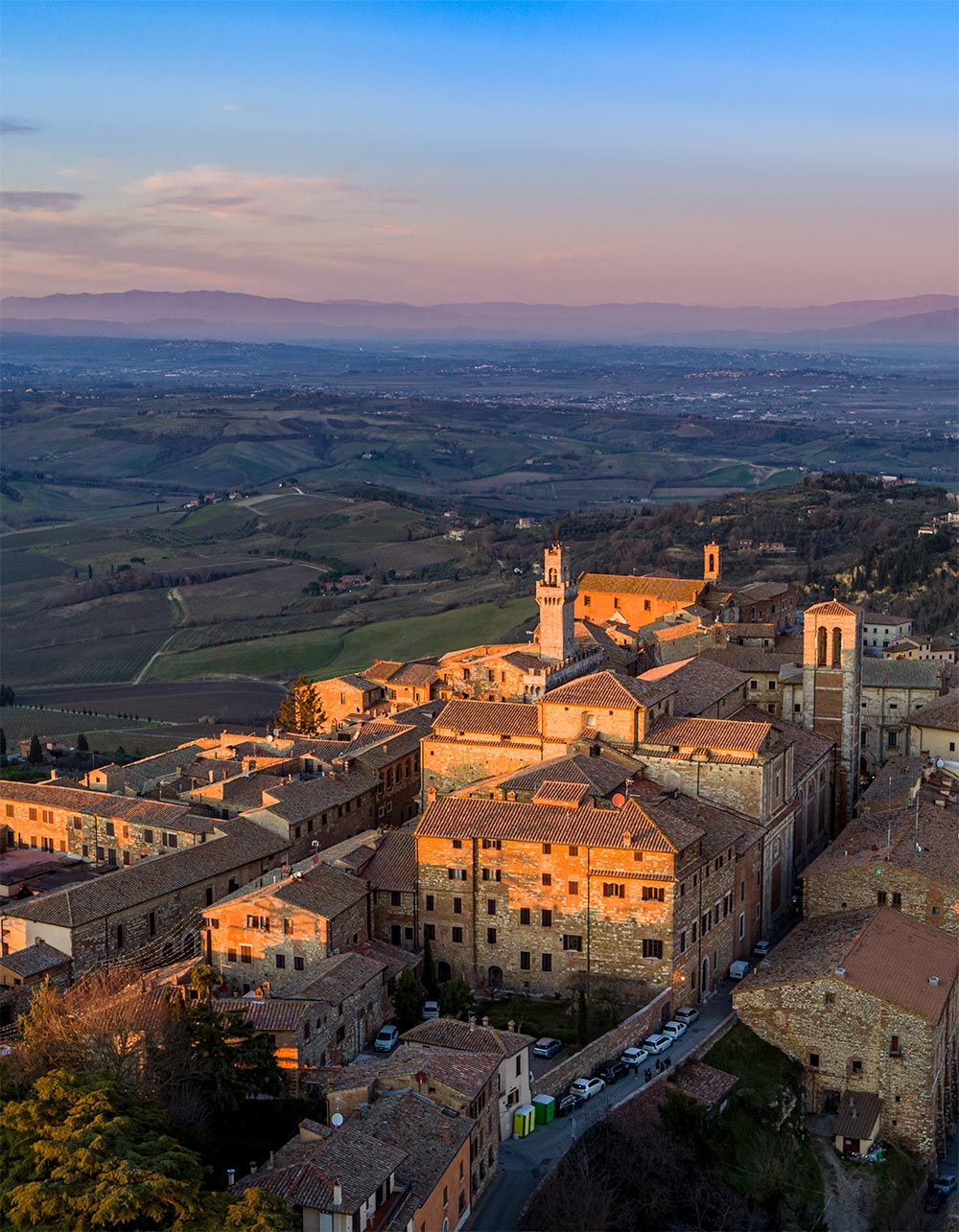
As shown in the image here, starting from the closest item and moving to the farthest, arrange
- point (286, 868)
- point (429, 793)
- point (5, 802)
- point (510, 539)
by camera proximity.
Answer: point (286, 868)
point (429, 793)
point (5, 802)
point (510, 539)

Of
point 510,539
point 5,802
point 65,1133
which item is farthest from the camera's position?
point 510,539

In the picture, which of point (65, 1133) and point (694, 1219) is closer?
point (65, 1133)

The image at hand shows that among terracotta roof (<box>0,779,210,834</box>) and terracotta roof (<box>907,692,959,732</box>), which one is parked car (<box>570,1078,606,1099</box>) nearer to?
terracotta roof (<box>0,779,210,834</box>)

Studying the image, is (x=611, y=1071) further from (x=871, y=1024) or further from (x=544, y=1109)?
(x=871, y=1024)

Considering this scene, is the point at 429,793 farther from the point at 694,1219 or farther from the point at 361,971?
the point at 694,1219

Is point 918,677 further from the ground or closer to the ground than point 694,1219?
further from the ground

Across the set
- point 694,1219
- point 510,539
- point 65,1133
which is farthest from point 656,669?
point 510,539
